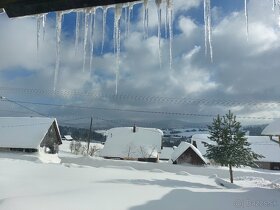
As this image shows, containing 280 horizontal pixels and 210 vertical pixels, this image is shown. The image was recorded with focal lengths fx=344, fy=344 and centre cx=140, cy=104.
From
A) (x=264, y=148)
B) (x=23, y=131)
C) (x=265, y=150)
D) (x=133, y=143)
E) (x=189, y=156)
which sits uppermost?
(x=23, y=131)

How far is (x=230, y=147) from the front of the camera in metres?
23.6

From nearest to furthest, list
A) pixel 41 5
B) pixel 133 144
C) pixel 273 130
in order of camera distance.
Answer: pixel 41 5
pixel 273 130
pixel 133 144

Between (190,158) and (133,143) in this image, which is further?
(133,143)

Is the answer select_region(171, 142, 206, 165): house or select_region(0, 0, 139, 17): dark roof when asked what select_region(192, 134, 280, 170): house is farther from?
select_region(0, 0, 139, 17): dark roof

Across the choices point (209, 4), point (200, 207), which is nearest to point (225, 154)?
point (200, 207)

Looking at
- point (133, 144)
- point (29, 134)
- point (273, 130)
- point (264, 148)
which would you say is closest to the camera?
point (273, 130)

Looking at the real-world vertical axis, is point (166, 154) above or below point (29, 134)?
below

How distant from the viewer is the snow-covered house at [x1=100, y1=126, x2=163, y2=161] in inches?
1800

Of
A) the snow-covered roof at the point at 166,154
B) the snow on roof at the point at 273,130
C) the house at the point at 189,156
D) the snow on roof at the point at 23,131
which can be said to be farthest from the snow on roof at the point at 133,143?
the snow on roof at the point at 273,130

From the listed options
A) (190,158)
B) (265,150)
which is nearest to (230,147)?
(190,158)

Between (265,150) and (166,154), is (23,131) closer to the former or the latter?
(166,154)

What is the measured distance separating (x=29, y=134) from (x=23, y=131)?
1.28 meters

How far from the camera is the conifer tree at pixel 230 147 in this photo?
76.4 feet

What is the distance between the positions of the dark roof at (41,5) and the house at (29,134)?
37874 millimetres
